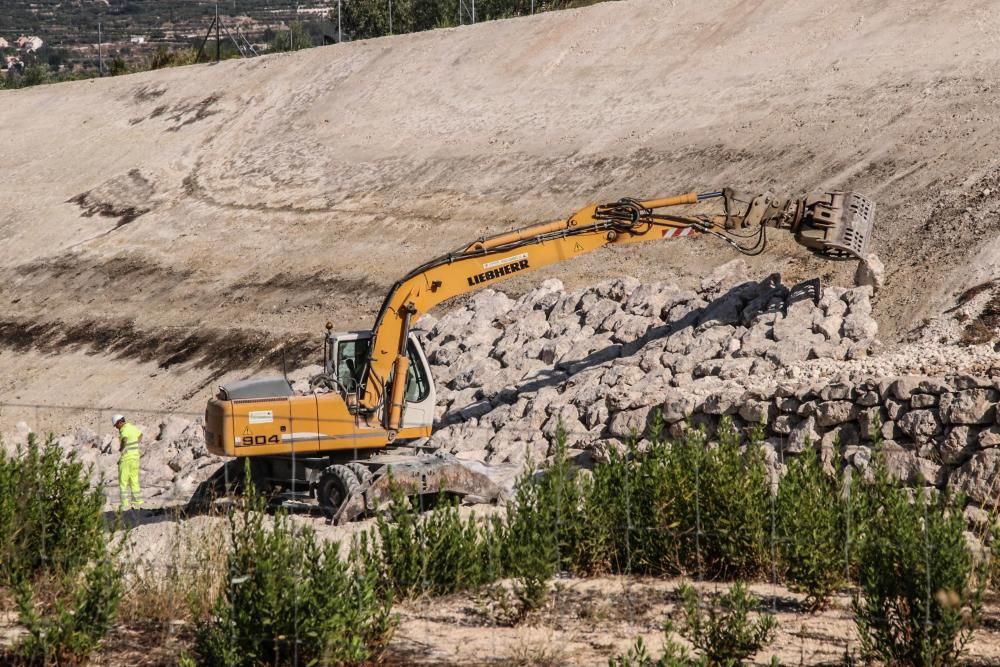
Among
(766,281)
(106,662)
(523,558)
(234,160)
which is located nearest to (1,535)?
(106,662)

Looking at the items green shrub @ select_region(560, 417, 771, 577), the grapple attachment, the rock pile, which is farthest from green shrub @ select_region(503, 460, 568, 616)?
the grapple attachment

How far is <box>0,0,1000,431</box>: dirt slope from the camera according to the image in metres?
22.4

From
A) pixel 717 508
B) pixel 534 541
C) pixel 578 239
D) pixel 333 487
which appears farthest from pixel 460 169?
pixel 534 541

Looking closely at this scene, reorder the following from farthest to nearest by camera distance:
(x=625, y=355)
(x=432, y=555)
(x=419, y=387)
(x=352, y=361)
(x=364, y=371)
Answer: (x=625, y=355) < (x=419, y=387) < (x=352, y=361) < (x=364, y=371) < (x=432, y=555)

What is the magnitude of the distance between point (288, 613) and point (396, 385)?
23.1 ft

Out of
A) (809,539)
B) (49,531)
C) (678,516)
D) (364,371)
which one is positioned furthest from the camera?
(364,371)

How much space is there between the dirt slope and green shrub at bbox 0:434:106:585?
10.4 metres

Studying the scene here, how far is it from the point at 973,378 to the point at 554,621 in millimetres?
5537

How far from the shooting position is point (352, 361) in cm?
1526

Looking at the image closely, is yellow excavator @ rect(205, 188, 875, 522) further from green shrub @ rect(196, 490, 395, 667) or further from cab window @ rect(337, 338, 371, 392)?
green shrub @ rect(196, 490, 395, 667)

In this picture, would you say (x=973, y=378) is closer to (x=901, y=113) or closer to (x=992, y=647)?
(x=992, y=647)

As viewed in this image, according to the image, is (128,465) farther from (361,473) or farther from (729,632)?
(729,632)

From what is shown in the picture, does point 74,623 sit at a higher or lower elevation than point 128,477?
lower

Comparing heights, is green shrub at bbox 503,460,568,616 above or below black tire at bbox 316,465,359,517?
below
